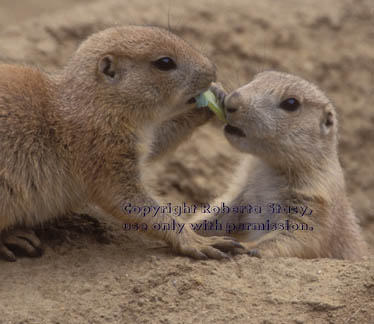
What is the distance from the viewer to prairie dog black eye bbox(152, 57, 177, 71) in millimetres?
4039

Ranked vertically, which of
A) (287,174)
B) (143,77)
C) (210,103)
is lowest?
(287,174)

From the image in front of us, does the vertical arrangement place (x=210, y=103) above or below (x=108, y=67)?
below

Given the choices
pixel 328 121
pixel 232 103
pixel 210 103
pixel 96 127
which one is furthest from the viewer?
pixel 328 121

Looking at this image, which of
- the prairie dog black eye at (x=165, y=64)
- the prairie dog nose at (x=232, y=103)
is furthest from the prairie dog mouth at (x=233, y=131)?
the prairie dog black eye at (x=165, y=64)

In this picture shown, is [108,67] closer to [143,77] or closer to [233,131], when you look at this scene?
[143,77]

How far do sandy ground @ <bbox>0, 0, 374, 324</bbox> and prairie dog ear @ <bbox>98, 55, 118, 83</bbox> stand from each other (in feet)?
3.22

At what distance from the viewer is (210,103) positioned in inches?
173

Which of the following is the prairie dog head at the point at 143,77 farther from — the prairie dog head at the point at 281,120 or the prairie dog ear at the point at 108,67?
the prairie dog head at the point at 281,120

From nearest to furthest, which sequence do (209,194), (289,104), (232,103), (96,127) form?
(96,127)
(232,103)
(289,104)
(209,194)

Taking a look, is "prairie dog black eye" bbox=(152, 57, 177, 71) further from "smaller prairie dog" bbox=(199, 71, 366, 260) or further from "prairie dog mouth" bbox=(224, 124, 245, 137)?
"prairie dog mouth" bbox=(224, 124, 245, 137)

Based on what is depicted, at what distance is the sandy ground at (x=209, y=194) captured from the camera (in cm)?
339

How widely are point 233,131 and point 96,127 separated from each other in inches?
36.3

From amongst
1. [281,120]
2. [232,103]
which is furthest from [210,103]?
[281,120]

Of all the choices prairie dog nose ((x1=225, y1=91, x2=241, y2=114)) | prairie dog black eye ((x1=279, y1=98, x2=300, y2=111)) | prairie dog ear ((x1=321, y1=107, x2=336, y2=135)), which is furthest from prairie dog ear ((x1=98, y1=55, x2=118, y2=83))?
prairie dog ear ((x1=321, y1=107, x2=336, y2=135))
